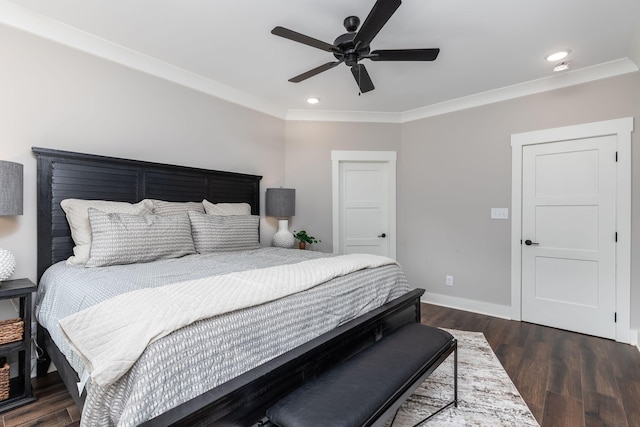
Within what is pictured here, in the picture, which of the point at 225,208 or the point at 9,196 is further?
the point at 225,208

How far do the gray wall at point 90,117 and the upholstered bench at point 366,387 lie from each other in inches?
87.8

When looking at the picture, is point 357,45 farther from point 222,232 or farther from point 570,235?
point 570,235

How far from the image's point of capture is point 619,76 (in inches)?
114

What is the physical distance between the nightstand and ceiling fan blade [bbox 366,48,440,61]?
2.64 meters

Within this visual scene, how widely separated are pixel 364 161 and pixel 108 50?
298 cm

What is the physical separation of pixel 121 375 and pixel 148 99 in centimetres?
259

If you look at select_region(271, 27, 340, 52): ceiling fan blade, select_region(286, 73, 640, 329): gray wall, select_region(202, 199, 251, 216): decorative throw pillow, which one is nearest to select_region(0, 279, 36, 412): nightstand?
select_region(202, 199, 251, 216): decorative throw pillow

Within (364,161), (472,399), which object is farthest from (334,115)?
(472,399)

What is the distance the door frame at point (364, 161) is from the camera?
4.21 meters

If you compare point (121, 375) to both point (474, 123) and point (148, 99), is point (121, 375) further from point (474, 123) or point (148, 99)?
point (474, 123)

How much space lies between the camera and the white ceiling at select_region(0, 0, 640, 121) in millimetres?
2102

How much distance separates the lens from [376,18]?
174 cm

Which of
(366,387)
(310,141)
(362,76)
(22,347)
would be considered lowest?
(22,347)

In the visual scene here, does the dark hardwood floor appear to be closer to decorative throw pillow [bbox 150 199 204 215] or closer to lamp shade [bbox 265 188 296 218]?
decorative throw pillow [bbox 150 199 204 215]
